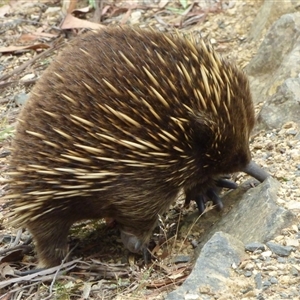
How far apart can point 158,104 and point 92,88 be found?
14.1 inches

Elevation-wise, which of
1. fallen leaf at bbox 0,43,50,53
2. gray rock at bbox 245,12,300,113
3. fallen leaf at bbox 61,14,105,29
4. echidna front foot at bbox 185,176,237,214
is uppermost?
gray rock at bbox 245,12,300,113

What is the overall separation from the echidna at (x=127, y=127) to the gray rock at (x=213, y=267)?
1.75ft

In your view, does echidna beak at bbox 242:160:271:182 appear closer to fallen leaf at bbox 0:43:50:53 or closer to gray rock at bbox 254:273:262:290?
gray rock at bbox 254:273:262:290

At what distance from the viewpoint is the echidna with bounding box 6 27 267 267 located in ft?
12.2

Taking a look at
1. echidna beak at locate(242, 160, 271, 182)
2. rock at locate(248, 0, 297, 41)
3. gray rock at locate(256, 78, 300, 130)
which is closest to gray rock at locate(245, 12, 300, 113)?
rock at locate(248, 0, 297, 41)

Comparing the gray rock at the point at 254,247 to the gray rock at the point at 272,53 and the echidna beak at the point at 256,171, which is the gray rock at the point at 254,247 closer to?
the echidna beak at the point at 256,171

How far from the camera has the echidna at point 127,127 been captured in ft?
12.2

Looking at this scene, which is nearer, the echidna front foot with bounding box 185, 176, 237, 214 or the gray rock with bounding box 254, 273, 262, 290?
the gray rock with bounding box 254, 273, 262, 290

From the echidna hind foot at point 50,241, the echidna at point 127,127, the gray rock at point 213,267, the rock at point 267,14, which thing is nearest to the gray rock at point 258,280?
the gray rock at point 213,267

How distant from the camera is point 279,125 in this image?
4773mm

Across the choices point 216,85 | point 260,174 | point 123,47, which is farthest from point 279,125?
point 123,47

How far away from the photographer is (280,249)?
3502 millimetres

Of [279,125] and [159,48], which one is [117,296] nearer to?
[159,48]

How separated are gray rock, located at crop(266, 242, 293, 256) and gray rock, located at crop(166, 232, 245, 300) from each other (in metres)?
0.15
